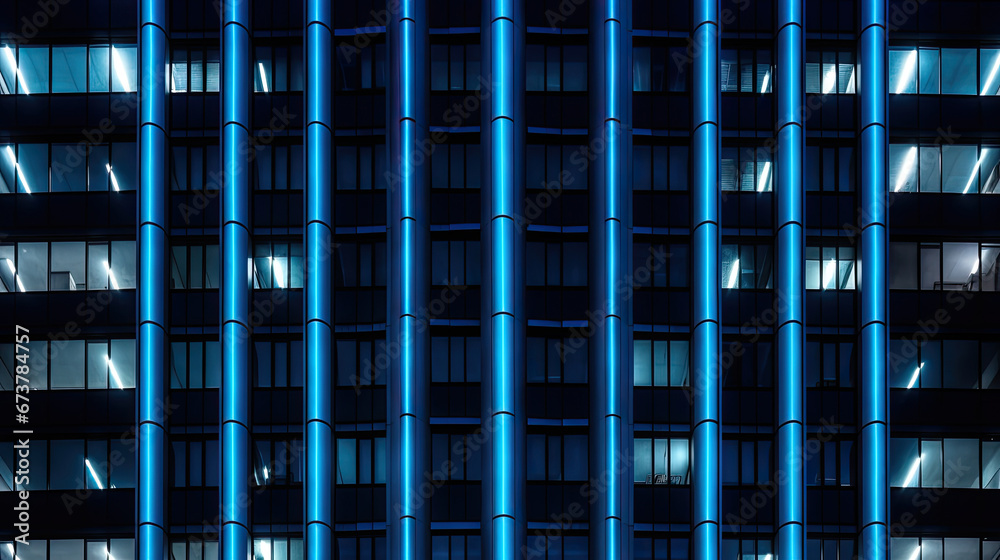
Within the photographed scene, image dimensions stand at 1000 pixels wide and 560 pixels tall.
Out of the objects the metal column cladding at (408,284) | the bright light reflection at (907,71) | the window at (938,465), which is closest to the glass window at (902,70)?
the bright light reflection at (907,71)

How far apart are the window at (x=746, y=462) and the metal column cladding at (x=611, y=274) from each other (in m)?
3.12

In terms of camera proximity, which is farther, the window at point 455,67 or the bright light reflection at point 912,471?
the window at point 455,67

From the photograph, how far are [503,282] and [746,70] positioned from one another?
35.0 feet

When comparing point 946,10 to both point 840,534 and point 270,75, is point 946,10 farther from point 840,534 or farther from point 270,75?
point 270,75

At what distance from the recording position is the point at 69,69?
123 ft

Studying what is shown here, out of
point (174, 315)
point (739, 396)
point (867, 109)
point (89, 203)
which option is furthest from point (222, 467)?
point (867, 109)

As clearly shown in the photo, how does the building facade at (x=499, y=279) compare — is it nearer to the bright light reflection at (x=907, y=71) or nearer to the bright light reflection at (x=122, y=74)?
the bright light reflection at (x=122, y=74)

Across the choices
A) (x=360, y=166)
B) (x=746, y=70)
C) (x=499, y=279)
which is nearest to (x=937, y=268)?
(x=746, y=70)

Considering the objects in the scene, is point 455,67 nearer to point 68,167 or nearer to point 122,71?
point 122,71

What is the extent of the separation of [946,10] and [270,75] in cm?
2168

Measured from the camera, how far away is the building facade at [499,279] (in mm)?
34094

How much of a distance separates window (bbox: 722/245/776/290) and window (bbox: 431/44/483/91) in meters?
9.62

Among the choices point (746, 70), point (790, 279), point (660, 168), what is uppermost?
point (746, 70)

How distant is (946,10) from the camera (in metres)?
37.0
